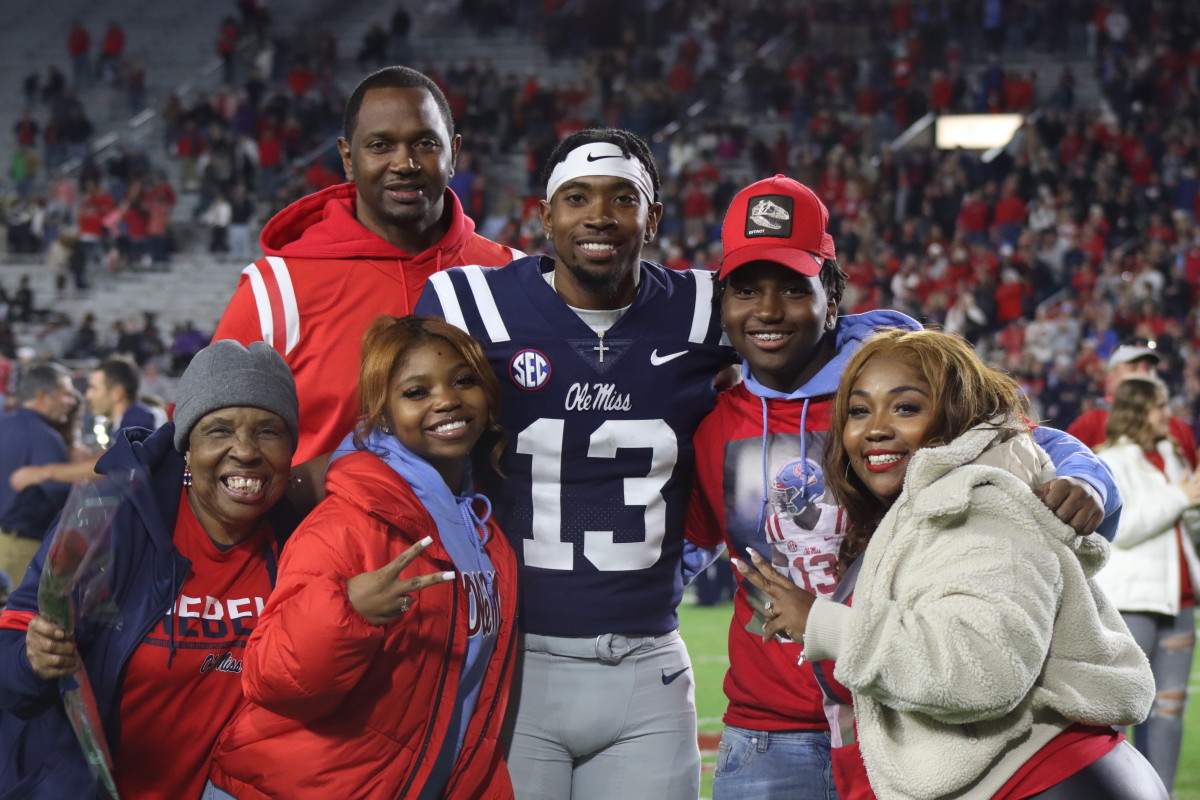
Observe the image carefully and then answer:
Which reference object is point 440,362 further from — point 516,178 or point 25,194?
point 25,194

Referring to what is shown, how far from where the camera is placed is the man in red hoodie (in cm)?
354

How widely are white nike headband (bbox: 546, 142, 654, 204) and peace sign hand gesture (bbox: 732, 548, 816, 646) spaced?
3.39 ft

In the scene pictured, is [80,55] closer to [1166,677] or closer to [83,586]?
[1166,677]

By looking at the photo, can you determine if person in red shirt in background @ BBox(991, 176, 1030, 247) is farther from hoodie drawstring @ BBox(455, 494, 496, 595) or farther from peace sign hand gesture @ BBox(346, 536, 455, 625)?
peace sign hand gesture @ BBox(346, 536, 455, 625)

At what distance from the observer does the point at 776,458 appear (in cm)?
310

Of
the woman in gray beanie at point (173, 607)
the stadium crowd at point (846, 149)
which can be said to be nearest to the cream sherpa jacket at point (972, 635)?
the woman in gray beanie at point (173, 607)

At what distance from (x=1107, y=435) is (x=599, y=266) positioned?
3.55 metres

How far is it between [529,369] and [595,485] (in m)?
0.30

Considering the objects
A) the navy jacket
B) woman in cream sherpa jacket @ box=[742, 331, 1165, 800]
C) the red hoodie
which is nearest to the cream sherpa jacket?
woman in cream sherpa jacket @ box=[742, 331, 1165, 800]

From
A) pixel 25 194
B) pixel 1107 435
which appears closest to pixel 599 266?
pixel 1107 435

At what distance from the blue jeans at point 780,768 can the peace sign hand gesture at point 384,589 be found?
0.89m

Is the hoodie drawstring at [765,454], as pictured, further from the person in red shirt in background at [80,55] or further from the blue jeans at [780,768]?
the person in red shirt in background at [80,55]

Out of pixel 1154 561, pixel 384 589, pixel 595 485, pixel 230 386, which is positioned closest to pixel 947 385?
pixel 595 485

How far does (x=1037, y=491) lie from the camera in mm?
2477
